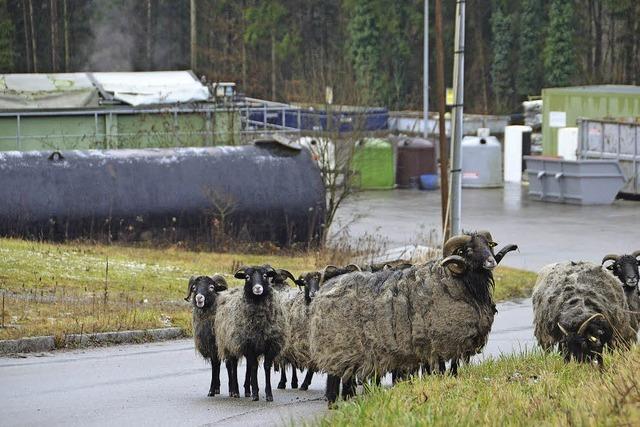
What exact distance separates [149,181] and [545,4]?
5134cm

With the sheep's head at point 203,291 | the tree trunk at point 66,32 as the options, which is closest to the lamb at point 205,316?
the sheep's head at point 203,291

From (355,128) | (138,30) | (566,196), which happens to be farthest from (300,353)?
(138,30)

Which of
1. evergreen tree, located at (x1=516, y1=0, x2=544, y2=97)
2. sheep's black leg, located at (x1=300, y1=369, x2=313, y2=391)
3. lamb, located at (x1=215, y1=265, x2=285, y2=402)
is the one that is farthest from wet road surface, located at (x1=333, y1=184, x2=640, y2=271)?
evergreen tree, located at (x1=516, y1=0, x2=544, y2=97)

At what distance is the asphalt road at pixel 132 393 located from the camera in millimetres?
13000

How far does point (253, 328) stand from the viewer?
1412 cm

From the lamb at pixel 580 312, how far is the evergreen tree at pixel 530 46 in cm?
6167

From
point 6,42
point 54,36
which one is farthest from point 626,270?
point 54,36

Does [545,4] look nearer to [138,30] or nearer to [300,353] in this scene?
[138,30]

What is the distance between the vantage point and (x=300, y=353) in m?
14.8

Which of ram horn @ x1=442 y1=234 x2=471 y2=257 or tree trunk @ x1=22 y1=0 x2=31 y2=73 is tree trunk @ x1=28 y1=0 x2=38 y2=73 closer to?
tree trunk @ x1=22 y1=0 x2=31 y2=73

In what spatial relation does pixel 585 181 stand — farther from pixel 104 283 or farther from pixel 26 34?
pixel 26 34

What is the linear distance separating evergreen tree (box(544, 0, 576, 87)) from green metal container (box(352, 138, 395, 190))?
23.9 meters

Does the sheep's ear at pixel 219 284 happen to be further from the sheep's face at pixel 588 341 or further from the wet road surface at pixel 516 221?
the wet road surface at pixel 516 221

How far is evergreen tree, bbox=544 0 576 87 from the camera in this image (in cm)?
7169
